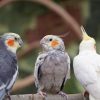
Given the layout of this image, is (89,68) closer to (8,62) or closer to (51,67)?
(51,67)

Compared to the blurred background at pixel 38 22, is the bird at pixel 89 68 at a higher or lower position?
higher

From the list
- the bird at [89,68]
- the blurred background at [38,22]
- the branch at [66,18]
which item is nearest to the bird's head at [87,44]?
the bird at [89,68]

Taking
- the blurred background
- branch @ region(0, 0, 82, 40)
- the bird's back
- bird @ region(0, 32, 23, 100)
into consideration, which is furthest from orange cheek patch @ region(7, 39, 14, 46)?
the blurred background

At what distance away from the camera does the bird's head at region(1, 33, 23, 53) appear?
230 centimetres

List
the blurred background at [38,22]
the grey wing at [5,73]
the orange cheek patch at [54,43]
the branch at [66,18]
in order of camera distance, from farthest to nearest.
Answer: the blurred background at [38,22], the branch at [66,18], the orange cheek patch at [54,43], the grey wing at [5,73]

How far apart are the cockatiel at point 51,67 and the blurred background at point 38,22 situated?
5.53 feet

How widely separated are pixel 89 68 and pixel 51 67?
0.42 ft

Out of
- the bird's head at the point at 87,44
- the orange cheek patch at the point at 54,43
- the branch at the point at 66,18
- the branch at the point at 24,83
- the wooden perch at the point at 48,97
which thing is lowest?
the branch at the point at 24,83

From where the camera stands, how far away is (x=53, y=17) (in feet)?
14.0

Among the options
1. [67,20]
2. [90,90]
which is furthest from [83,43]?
[67,20]

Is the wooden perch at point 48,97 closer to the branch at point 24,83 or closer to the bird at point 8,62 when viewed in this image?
the bird at point 8,62

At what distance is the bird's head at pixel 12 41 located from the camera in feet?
7.54

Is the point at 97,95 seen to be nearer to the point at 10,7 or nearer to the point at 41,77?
the point at 41,77

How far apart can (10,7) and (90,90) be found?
220 centimetres
